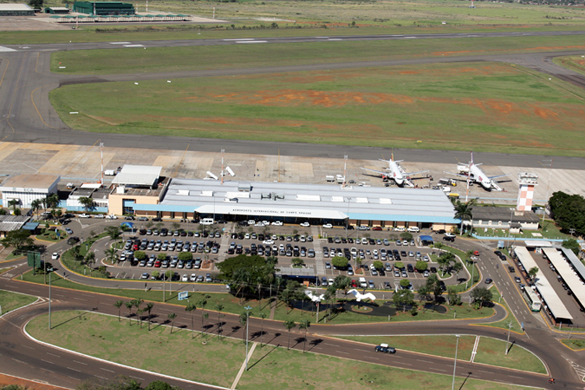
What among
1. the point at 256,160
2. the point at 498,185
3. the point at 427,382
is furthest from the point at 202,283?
the point at 498,185

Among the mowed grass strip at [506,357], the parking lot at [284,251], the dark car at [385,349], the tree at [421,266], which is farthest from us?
the tree at [421,266]

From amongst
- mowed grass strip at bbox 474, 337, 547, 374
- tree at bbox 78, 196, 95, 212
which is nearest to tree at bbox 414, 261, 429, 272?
mowed grass strip at bbox 474, 337, 547, 374

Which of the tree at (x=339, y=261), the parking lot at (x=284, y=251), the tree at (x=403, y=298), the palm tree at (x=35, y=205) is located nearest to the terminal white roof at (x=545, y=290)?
the parking lot at (x=284, y=251)

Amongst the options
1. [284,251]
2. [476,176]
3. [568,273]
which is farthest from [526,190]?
[284,251]

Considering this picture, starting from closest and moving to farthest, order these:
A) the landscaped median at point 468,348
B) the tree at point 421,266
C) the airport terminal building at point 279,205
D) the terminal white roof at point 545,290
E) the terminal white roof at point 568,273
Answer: the landscaped median at point 468,348
the terminal white roof at point 545,290
the terminal white roof at point 568,273
the tree at point 421,266
the airport terminal building at point 279,205

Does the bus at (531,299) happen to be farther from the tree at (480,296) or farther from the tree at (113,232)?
the tree at (113,232)

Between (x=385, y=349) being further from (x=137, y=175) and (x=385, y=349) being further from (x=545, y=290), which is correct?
(x=137, y=175)

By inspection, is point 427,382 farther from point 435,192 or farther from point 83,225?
point 83,225
